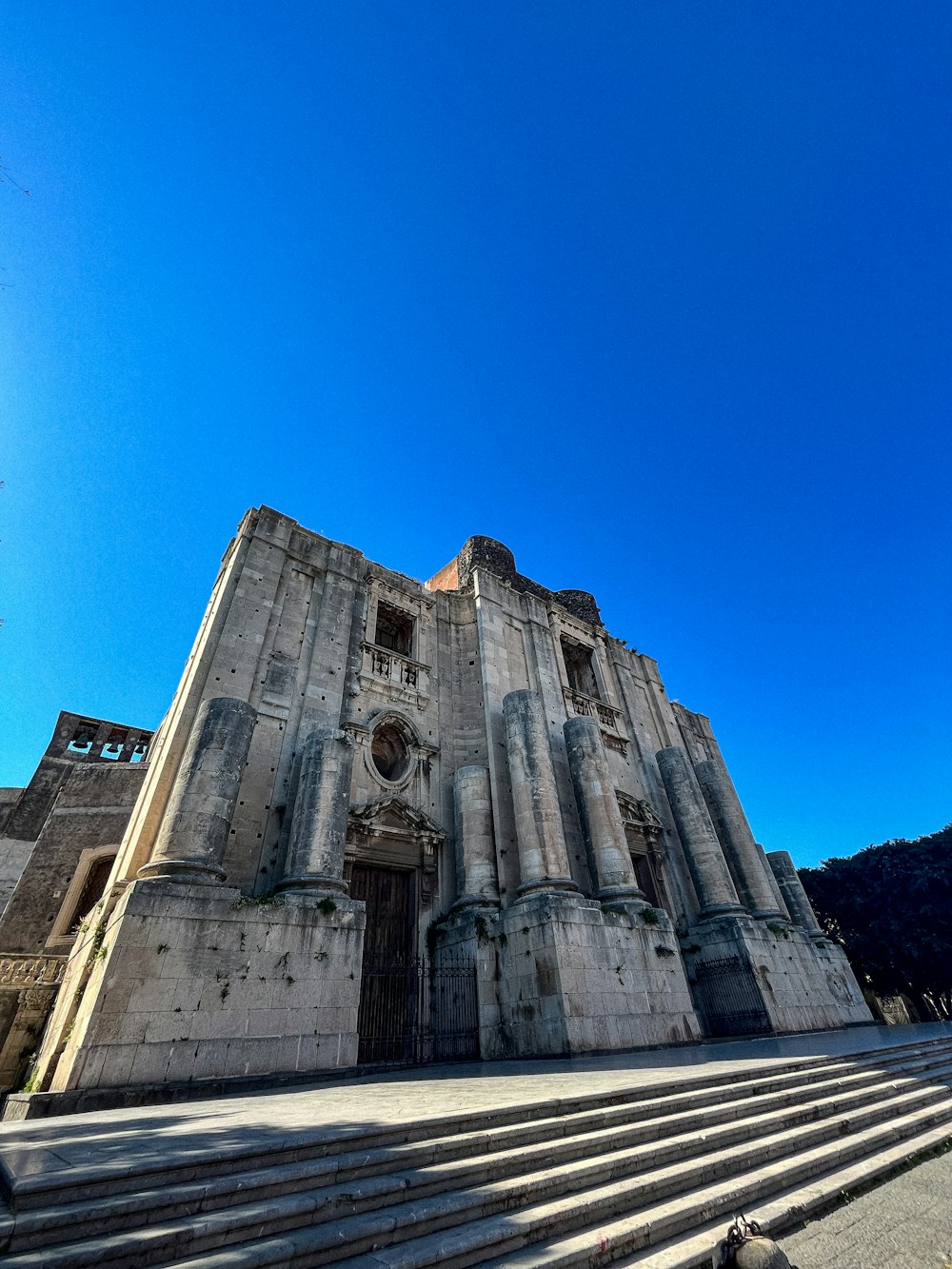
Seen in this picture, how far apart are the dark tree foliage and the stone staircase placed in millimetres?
30088

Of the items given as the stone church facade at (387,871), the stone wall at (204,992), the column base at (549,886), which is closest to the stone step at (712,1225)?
the stone church facade at (387,871)

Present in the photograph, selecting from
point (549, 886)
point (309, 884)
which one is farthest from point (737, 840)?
point (309, 884)

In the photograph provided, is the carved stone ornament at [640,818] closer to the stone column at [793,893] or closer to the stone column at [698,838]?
the stone column at [698,838]

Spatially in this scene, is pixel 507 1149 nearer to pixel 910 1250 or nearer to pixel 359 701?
pixel 910 1250

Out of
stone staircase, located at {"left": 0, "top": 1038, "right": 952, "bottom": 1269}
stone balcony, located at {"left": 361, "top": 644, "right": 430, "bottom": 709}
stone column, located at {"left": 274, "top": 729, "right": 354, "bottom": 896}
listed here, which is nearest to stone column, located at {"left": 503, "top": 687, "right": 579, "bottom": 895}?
stone balcony, located at {"left": 361, "top": 644, "right": 430, "bottom": 709}

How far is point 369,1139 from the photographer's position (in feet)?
13.3

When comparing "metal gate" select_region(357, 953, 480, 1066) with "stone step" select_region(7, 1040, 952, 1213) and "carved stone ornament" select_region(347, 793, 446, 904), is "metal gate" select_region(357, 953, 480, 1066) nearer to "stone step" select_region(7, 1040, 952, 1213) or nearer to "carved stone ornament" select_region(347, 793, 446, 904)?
"carved stone ornament" select_region(347, 793, 446, 904)

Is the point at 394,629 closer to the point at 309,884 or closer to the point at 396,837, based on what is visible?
the point at 396,837

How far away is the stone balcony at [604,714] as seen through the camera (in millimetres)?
20422

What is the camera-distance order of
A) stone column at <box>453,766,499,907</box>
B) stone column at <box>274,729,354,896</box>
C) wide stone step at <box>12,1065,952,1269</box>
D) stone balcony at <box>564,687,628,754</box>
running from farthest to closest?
stone balcony at <box>564,687,628,754</box> < stone column at <box>453,766,499,907</box> < stone column at <box>274,729,354,896</box> < wide stone step at <box>12,1065,952,1269</box>

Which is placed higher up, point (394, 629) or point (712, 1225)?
point (394, 629)

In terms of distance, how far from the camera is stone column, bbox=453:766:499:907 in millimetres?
13617

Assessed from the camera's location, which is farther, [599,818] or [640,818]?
[640,818]

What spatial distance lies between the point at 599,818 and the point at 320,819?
24.9 feet
